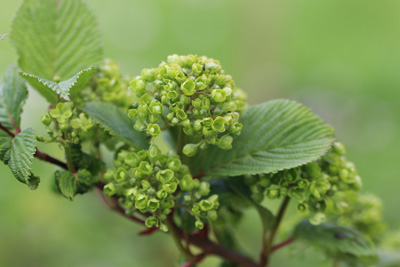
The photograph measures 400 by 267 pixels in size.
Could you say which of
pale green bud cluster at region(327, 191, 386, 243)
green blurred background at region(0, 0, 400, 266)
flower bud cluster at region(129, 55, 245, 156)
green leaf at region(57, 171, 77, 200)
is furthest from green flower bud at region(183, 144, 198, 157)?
green blurred background at region(0, 0, 400, 266)

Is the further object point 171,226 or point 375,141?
point 375,141

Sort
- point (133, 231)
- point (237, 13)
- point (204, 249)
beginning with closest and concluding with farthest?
1. point (204, 249)
2. point (133, 231)
3. point (237, 13)

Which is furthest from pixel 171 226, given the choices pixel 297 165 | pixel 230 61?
pixel 230 61

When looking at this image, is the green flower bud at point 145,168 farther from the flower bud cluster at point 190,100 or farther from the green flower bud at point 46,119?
the green flower bud at point 46,119

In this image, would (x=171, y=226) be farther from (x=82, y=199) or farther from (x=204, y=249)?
(x=82, y=199)

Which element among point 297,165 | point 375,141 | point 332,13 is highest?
point 297,165

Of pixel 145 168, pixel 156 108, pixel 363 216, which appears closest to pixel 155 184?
pixel 145 168

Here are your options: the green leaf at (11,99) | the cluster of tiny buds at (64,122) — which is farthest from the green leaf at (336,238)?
the green leaf at (11,99)
